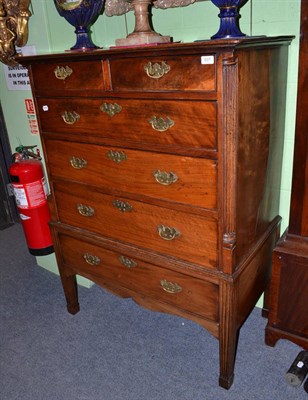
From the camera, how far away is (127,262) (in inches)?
69.9

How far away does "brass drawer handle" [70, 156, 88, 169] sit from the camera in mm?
1725

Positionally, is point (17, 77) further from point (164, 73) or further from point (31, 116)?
point (164, 73)

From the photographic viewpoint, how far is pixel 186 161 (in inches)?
54.5

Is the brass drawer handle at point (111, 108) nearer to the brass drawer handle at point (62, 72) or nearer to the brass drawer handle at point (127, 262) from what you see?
the brass drawer handle at point (62, 72)

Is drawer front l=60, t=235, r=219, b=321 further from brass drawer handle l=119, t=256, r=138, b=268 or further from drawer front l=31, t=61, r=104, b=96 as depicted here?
drawer front l=31, t=61, r=104, b=96

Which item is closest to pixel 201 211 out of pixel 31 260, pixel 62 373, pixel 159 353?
pixel 159 353

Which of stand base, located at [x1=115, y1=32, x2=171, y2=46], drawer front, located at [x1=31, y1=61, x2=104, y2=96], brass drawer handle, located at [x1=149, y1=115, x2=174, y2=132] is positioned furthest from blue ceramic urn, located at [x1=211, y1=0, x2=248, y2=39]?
drawer front, located at [x1=31, y1=61, x2=104, y2=96]

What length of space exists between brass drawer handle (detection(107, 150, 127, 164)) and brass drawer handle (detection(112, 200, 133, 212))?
184 millimetres

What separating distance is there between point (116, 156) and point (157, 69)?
0.42m

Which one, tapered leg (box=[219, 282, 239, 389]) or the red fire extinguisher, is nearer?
tapered leg (box=[219, 282, 239, 389])

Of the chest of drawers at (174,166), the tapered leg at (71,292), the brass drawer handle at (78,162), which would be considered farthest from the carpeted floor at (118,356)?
the brass drawer handle at (78,162)

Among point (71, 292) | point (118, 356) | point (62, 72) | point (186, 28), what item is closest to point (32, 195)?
point (71, 292)

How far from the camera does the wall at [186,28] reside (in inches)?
62.8

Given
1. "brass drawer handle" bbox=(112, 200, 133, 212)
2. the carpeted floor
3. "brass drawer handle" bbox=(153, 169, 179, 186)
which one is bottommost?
the carpeted floor
